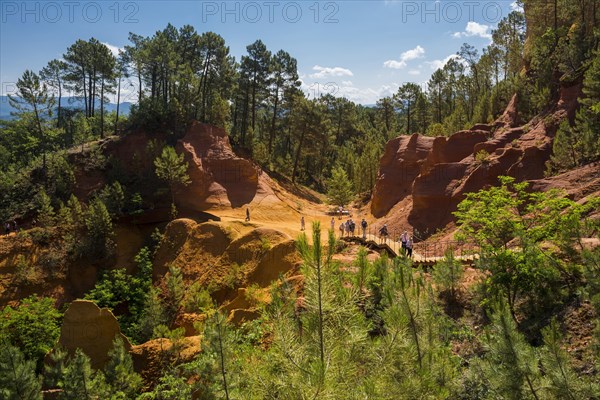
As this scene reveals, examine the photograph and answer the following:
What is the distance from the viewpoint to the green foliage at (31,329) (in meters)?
19.8

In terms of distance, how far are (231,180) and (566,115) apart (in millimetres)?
27929

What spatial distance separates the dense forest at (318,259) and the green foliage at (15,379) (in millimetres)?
53

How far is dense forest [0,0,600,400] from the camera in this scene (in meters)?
5.89

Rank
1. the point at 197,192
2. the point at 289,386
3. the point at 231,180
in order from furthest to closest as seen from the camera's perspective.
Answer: the point at 231,180, the point at 197,192, the point at 289,386

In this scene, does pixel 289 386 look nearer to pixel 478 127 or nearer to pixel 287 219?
pixel 287 219

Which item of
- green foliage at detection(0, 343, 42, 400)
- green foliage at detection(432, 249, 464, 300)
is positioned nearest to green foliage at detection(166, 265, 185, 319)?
green foliage at detection(0, 343, 42, 400)

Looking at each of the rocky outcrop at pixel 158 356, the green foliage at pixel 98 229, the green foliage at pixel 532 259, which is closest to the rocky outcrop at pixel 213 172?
the green foliage at pixel 98 229

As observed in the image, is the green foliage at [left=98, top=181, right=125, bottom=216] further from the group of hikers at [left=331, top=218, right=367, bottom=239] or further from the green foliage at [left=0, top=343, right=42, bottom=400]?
the group of hikers at [left=331, top=218, right=367, bottom=239]

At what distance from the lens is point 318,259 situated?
5.38m

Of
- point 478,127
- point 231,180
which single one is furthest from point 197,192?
point 478,127

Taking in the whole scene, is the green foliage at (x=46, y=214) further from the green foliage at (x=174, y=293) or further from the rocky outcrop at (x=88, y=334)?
the rocky outcrop at (x=88, y=334)

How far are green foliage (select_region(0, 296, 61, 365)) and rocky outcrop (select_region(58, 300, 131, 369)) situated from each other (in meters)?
3.83

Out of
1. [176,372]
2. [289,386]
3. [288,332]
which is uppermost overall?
[288,332]

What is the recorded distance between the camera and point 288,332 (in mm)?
5996
